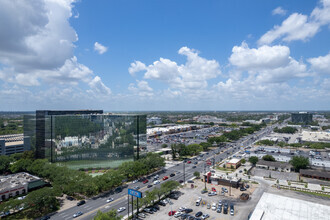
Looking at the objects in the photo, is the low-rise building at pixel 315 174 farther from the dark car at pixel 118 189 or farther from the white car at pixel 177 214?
the dark car at pixel 118 189

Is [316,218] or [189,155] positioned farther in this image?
[189,155]

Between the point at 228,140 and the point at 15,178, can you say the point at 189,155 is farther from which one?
the point at 15,178

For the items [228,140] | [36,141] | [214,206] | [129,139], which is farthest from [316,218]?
[228,140]

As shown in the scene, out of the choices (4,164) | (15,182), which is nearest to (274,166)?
(15,182)

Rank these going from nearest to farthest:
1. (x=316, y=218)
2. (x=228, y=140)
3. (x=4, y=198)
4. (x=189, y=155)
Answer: (x=316, y=218) < (x=4, y=198) < (x=189, y=155) < (x=228, y=140)

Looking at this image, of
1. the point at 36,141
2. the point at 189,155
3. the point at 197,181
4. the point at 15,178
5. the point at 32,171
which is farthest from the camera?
the point at 189,155

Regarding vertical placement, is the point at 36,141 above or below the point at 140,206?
above

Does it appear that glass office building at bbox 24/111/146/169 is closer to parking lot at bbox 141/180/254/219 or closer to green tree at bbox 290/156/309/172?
parking lot at bbox 141/180/254/219

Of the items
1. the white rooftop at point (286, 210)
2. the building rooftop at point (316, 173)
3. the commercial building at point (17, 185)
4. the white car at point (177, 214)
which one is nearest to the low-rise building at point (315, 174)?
the building rooftop at point (316, 173)
